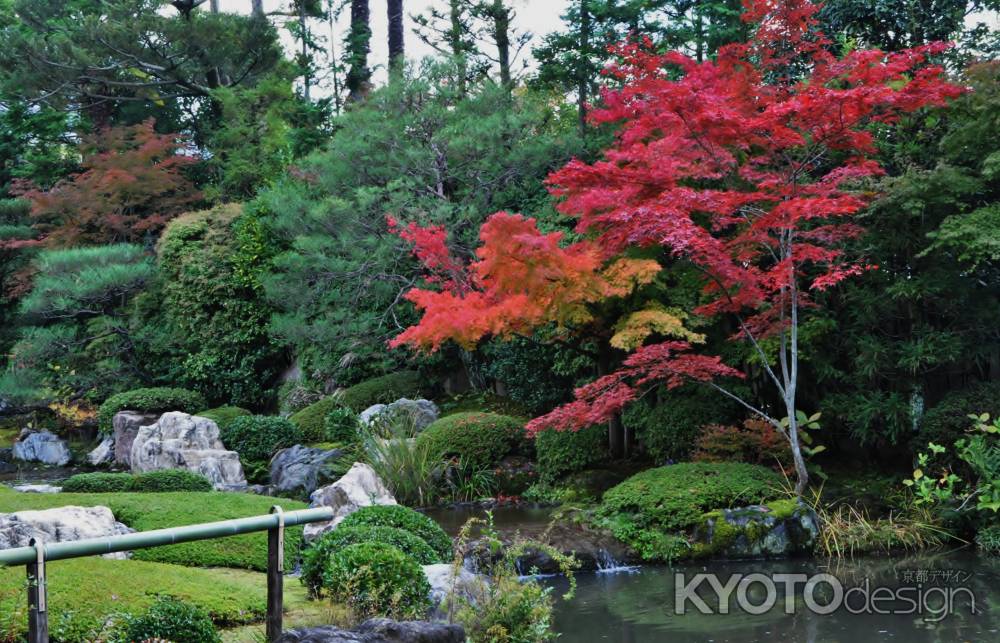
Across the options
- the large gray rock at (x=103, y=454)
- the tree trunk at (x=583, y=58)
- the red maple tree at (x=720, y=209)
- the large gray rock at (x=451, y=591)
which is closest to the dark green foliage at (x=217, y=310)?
the large gray rock at (x=103, y=454)

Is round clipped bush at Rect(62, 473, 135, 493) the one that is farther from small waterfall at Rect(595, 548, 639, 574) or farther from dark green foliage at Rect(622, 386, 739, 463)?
dark green foliage at Rect(622, 386, 739, 463)

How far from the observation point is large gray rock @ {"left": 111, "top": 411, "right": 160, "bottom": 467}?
635 inches

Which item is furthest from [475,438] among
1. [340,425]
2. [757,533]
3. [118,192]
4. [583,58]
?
[118,192]

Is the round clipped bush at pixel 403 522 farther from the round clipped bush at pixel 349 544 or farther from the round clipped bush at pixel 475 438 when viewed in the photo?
the round clipped bush at pixel 475 438

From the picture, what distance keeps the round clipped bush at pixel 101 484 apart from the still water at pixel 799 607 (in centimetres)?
534

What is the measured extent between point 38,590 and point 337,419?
33.7 ft

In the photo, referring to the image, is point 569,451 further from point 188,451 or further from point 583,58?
point 583,58

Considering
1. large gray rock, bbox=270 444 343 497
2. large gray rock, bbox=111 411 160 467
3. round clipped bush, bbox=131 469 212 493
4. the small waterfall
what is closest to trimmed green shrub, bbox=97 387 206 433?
large gray rock, bbox=111 411 160 467

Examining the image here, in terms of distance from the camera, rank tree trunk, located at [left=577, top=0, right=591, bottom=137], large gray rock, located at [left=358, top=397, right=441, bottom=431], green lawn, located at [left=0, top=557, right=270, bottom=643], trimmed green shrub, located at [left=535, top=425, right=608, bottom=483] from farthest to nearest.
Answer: tree trunk, located at [left=577, top=0, right=591, bottom=137] → large gray rock, located at [left=358, top=397, right=441, bottom=431] → trimmed green shrub, located at [left=535, top=425, right=608, bottom=483] → green lawn, located at [left=0, top=557, right=270, bottom=643]

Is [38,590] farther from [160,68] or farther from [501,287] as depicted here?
[160,68]

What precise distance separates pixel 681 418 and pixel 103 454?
10.6 metres

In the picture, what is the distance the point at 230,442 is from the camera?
14.7 meters

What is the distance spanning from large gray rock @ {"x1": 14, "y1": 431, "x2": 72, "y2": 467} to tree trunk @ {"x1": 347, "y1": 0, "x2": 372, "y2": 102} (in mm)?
8885

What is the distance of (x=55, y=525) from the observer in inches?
274
